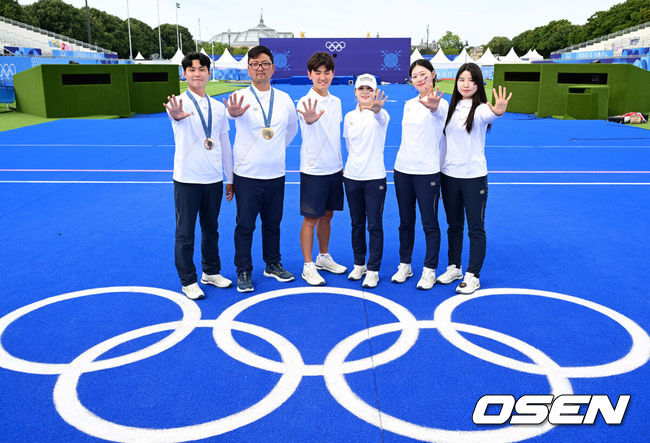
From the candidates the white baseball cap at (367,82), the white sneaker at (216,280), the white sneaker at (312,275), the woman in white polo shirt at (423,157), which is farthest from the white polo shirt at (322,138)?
the white sneaker at (216,280)

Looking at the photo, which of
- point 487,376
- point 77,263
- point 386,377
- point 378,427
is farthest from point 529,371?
point 77,263

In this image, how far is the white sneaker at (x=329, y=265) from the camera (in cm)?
556

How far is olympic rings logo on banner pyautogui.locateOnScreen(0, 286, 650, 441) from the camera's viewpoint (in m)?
3.11

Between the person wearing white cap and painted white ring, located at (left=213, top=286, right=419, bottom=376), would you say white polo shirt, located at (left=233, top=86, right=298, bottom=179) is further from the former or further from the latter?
painted white ring, located at (left=213, top=286, right=419, bottom=376)

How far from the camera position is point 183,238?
16.0ft

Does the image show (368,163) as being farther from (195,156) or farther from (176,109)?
(176,109)

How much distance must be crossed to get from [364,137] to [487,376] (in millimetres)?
2290

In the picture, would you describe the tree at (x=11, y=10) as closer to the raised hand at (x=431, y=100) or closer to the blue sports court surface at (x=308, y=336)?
the blue sports court surface at (x=308, y=336)

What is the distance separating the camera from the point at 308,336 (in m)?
4.21

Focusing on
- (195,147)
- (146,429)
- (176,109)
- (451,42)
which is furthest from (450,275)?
(451,42)

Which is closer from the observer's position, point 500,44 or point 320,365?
point 320,365

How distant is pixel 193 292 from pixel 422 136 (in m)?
2.40

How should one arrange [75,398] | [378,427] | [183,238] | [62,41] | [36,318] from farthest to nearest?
[62,41]
[183,238]
[36,318]
[75,398]
[378,427]

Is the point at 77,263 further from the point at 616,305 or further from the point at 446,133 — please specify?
the point at 616,305
